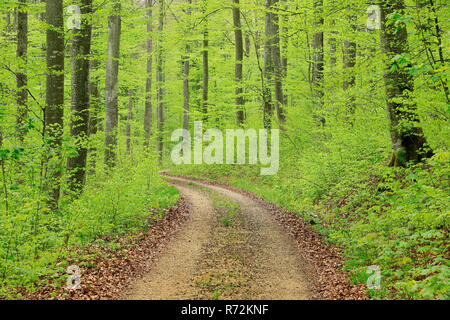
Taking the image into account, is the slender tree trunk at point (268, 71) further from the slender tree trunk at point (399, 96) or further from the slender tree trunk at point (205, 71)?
the slender tree trunk at point (399, 96)

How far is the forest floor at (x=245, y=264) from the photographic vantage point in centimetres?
608

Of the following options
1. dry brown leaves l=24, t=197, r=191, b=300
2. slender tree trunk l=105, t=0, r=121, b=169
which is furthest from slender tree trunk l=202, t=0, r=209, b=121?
dry brown leaves l=24, t=197, r=191, b=300

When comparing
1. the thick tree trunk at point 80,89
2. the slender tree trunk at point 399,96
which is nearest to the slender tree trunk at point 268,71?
the slender tree trunk at point 399,96

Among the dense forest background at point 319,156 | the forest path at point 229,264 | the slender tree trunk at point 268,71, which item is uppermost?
the slender tree trunk at point 268,71

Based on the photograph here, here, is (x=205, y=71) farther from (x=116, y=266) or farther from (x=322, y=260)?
(x=116, y=266)

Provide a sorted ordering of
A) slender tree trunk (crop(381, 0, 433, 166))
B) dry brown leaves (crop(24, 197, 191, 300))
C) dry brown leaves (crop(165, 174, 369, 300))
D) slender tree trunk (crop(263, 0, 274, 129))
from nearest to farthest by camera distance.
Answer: dry brown leaves (crop(24, 197, 191, 300))
dry brown leaves (crop(165, 174, 369, 300))
slender tree trunk (crop(381, 0, 433, 166))
slender tree trunk (crop(263, 0, 274, 129))

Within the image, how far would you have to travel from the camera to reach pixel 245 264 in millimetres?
7395

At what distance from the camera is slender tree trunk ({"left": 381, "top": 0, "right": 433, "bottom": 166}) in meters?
8.11

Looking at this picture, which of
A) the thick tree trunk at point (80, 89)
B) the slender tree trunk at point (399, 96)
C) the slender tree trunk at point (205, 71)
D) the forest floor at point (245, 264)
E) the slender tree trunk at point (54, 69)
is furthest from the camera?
the slender tree trunk at point (205, 71)

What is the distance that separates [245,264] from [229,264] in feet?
1.22

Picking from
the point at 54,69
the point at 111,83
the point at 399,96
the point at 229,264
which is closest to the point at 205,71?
the point at 111,83

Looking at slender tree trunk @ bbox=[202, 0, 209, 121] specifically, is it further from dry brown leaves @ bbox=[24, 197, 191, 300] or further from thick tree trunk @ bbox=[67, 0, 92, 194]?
dry brown leaves @ bbox=[24, 197, 191, 300]
